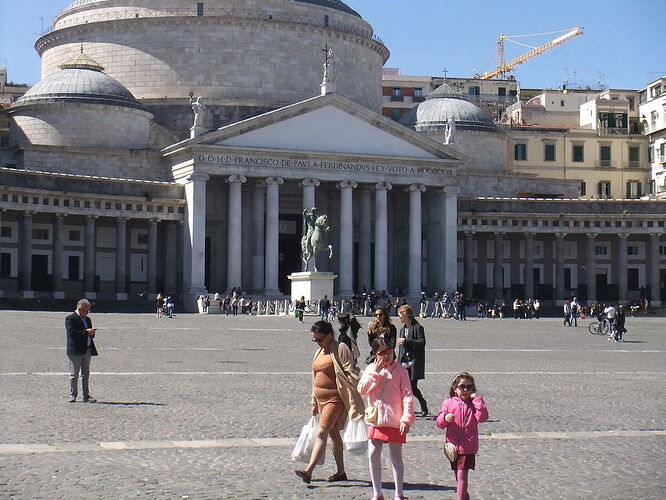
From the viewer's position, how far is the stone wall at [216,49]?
7756 cm

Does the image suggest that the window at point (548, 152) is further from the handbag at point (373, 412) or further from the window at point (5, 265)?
the handbag at point (373, 412)

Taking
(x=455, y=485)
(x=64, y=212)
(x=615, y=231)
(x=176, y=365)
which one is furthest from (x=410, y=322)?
(x=615, y=231)

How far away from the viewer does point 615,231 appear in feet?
255

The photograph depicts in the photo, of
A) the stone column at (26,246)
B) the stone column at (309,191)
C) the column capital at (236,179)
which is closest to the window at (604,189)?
the stone column at (309,191)

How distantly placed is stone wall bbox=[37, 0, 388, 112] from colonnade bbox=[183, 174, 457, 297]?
9.33 meters

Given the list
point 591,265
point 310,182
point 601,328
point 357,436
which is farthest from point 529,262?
point 357,436

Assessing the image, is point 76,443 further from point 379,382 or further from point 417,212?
point 417,212

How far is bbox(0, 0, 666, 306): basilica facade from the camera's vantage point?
67.4 meters

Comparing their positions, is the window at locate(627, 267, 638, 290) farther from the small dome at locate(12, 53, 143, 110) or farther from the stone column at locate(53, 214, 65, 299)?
the stone column at locate(53, 214, 65, 299)

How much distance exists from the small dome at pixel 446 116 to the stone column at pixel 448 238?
1060cm

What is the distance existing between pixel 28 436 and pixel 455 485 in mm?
5956

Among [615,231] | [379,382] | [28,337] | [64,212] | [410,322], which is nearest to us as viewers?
[379,382]

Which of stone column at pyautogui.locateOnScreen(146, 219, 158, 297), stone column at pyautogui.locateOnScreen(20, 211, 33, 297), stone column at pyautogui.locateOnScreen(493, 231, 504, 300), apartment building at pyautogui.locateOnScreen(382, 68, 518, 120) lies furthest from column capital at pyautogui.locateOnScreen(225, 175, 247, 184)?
apartment building at pyautogui.locateOnScreen(382, 68, 518, 120)

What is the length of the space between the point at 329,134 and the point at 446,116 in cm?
1585
